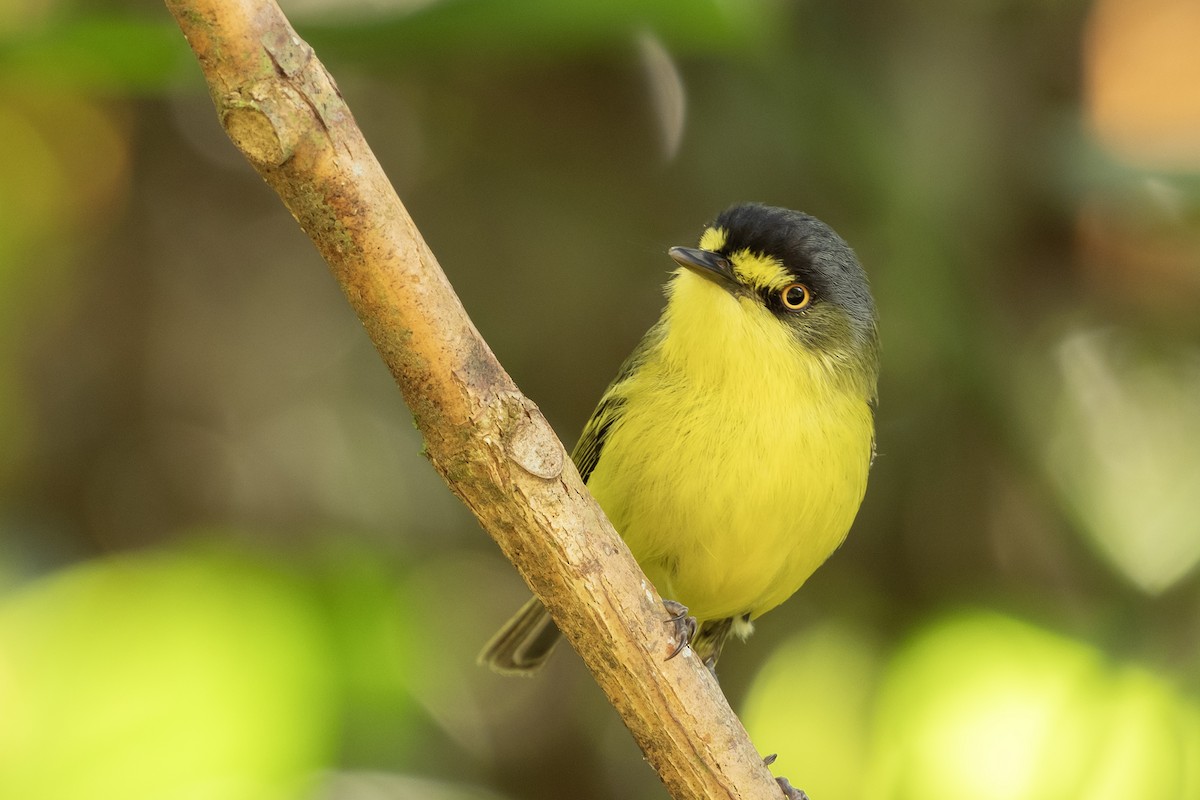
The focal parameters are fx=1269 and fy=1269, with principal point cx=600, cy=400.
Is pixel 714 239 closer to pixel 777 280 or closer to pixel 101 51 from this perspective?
pixel 777 280

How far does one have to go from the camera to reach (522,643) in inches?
145

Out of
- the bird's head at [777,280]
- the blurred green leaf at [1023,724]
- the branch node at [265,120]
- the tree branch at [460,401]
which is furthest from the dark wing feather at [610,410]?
the branch node at [265,120]

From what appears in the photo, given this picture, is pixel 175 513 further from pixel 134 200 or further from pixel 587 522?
pixel 587 522

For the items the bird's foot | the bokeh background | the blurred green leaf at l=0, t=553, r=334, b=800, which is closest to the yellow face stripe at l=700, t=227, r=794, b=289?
the bird's foot

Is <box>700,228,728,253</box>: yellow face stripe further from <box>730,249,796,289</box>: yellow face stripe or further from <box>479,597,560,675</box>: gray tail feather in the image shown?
<box>479,597,560,675</box>: gray tail feather

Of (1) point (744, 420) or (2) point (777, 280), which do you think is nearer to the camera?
(1) point (744, 420)

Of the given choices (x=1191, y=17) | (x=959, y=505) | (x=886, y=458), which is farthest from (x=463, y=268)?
(x=1191, y=17)

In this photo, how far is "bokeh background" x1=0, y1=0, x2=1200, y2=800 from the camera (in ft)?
13.3

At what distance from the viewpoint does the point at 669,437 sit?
302 centimetres

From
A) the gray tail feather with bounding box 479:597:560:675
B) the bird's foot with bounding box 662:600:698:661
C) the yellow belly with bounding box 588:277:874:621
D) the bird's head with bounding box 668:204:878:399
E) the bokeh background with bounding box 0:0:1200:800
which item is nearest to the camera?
the bird's foot with bounding box 662:600:698:661

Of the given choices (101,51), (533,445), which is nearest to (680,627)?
(533,445)

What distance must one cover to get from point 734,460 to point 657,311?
2.08m

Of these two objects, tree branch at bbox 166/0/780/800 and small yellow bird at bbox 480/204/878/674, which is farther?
small yellow bird at bbox 480/204/878/674

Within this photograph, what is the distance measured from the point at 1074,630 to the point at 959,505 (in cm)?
83
